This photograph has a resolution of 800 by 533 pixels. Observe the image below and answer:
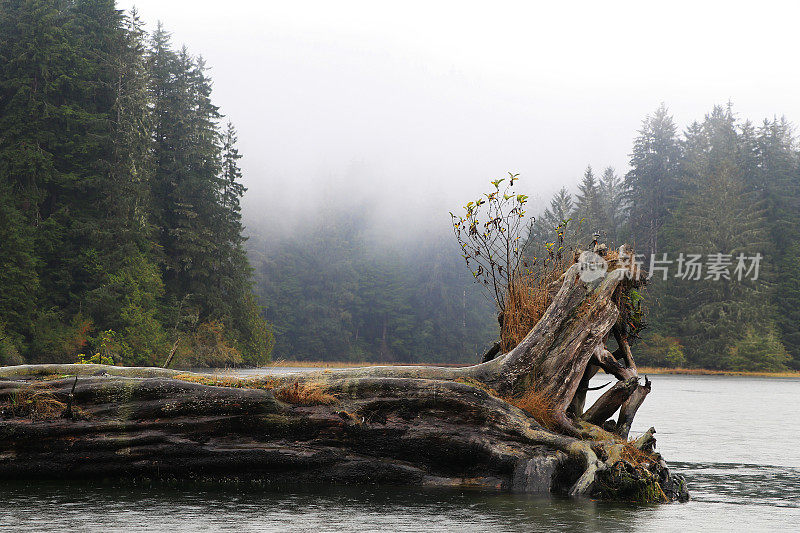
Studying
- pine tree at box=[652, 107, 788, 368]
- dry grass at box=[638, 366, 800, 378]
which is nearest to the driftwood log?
dry grass at box=[638, 366, 800, 378]

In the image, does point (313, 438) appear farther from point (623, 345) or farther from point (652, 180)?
point (652, 180)

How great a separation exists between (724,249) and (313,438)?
65742mm

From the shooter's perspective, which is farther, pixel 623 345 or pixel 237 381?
pixel 623 345

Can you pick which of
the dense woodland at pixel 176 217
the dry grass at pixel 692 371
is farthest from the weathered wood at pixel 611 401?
the dry grass at pixel 692 371

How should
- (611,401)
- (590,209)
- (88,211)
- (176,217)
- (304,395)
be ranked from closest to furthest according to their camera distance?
1. (304,395)
2. (611,401)
3. (88,211)
4. (176,217)
5. (590,209)

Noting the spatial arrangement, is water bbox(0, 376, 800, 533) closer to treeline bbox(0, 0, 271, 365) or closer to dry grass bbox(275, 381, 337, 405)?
dry grass bbox(275, 381, 337, 405)

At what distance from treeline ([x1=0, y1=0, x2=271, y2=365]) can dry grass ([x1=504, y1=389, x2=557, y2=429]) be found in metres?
29.9

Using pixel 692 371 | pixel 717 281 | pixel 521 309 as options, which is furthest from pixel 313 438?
pixel 717 281

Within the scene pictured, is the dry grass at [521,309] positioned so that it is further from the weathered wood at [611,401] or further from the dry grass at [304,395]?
the dry grass at [304,395]

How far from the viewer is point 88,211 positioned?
149 feet

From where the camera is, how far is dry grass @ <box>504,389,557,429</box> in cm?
1106

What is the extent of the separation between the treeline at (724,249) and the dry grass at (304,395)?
50.6m

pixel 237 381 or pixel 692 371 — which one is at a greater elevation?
pixel 237 381

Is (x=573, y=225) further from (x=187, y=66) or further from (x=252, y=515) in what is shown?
(x=252, y=515)
